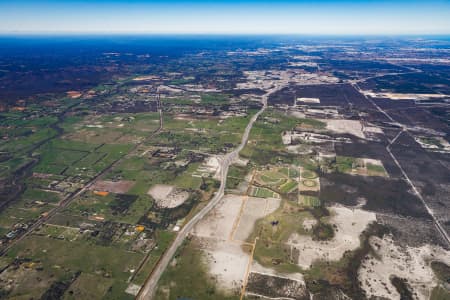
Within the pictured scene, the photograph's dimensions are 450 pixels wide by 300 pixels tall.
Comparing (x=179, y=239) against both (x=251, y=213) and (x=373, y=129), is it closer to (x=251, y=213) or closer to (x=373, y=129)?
(x=251, y=213)

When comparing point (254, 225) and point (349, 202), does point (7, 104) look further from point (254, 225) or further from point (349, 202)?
point (349, 202)

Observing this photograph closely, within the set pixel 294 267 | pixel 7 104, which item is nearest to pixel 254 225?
pixel 294 267

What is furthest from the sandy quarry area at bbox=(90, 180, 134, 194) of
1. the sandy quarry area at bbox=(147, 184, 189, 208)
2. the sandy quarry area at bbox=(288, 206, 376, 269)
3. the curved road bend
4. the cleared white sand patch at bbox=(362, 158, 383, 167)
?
the cleared white sand patch at bbox=(362, 158, 383, 167)

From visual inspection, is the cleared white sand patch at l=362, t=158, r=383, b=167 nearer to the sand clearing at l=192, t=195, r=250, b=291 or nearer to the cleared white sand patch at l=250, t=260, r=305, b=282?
the sand clearing at l=192, t=195, r=250, b=291

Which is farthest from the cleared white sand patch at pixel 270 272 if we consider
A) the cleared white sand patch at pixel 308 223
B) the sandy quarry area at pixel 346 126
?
the sandy quarry area at pixel 346 126

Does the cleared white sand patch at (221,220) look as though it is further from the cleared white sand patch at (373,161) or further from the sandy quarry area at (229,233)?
the cleared white sand patch at (373,161)

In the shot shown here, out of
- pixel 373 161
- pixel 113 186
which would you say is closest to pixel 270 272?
pixel 113 186

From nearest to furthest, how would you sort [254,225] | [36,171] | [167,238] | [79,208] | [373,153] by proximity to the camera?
[167,238] → [254,225] → [79,208] → [36,171] → [373,153]
